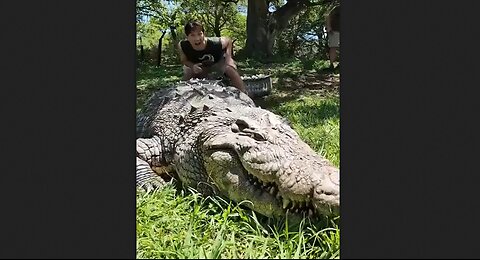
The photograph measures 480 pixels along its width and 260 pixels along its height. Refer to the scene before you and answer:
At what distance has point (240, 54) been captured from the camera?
1309cm

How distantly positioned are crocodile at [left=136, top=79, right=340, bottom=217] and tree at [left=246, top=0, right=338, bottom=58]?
9073 millimetres

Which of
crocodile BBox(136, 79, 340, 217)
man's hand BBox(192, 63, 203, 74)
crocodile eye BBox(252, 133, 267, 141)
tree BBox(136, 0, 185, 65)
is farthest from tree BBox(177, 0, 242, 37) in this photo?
crocodile eye BBox(252, 133, 267, 141)

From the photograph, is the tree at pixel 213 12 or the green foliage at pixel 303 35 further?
the green foliage at pixel 303 35

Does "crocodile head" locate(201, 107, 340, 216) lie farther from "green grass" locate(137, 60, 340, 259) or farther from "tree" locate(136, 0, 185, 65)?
"tree" locate(136, 0, 185, 65)

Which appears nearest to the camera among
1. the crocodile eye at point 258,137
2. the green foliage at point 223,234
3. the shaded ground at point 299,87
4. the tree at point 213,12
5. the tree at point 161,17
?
the green foliage at point 223,234

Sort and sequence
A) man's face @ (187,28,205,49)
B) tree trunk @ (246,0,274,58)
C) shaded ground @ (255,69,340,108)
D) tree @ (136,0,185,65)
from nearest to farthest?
man's face @ (187,28,205,49) < shaded ground @ (255,69,340,108) < tree @ (136,0,185,65) < tree trunk @ (246,0,274,58)

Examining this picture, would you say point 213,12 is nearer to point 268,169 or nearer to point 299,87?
point 299,87

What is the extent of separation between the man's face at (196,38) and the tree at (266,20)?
7796 mm

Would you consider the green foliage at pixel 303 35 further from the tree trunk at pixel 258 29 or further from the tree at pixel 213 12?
the tree at pixel 213 12

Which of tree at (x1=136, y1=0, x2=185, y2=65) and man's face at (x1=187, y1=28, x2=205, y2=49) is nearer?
man's face at (x1=187, y1=28, x2=205, y2=49)

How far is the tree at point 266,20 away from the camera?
1343cm

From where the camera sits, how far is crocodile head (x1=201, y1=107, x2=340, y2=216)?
241cm

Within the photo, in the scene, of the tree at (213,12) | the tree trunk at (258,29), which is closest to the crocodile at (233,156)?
the tree at (213,12)

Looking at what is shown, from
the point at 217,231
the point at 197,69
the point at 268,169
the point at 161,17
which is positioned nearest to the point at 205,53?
the point at 197,69
